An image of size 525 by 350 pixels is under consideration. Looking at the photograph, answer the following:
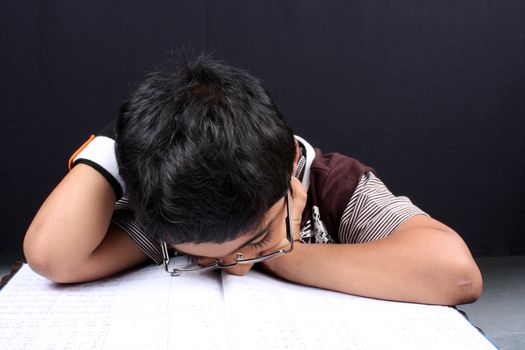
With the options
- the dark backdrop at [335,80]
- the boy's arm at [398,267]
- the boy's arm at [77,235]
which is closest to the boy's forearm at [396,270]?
the boy's arm at [398,267]

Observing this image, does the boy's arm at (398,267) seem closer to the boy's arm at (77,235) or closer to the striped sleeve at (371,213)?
the striped sleeve at (371,213)

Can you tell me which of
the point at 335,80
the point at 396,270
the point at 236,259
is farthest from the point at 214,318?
the point at 335,80

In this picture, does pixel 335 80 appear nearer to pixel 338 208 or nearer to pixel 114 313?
pixel 338 208

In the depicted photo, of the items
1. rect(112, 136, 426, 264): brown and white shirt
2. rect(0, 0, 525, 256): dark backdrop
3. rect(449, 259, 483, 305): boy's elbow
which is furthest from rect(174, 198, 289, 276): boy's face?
rect(0, 0, 525, 256): dark backdrop

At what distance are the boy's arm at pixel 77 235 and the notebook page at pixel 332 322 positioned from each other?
197 millimetres

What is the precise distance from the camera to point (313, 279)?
813mm

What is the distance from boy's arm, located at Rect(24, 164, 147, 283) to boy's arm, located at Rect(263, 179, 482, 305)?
0.84 ft

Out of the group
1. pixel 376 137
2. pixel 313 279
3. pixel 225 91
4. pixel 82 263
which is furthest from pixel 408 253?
pixel 376 137

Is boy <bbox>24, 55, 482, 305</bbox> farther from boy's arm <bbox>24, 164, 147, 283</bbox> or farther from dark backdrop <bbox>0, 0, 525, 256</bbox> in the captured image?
dark backdrop <bbox>0, 0, 525, 256</bbox>

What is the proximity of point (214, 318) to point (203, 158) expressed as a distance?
204 millimetres

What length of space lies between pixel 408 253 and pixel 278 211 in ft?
0.62

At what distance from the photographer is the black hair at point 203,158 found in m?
0.65

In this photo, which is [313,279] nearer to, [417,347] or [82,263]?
[417,347]

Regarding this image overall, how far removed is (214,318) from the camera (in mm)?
707
